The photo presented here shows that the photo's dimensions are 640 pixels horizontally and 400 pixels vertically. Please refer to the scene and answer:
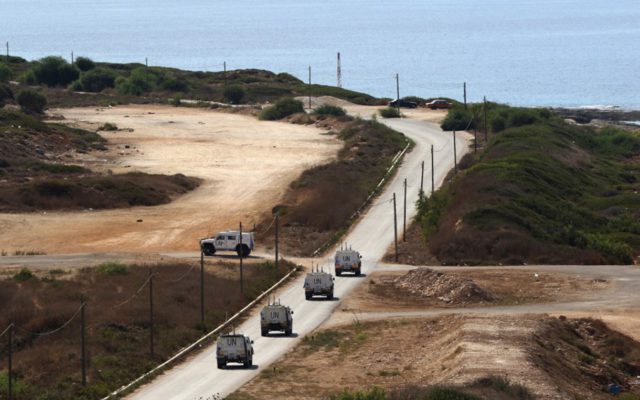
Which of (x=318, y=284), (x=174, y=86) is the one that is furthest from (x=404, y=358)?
(x=174, y=86)

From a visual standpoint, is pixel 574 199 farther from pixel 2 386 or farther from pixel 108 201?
pixel 2 386

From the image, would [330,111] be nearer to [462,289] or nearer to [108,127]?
[108,127]

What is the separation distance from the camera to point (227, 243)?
259 feet

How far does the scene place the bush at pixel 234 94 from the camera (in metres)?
181

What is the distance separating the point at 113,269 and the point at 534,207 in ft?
107

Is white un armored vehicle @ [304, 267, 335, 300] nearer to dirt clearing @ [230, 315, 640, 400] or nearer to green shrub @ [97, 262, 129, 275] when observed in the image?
dirt clearing @ [230, 315, 640, 400]

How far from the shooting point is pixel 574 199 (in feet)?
345

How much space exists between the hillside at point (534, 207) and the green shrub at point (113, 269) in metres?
17.7

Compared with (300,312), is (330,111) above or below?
above

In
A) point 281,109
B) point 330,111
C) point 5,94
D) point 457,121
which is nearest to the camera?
point 457,121

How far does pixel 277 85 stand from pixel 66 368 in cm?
14695

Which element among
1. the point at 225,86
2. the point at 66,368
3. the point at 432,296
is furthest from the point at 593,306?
the point at 225,86

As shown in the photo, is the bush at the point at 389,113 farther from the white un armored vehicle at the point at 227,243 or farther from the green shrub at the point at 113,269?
the green shrub at the point at 113,269

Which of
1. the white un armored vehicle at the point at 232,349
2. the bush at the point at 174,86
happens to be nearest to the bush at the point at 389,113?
the bush at the point at 174,86
